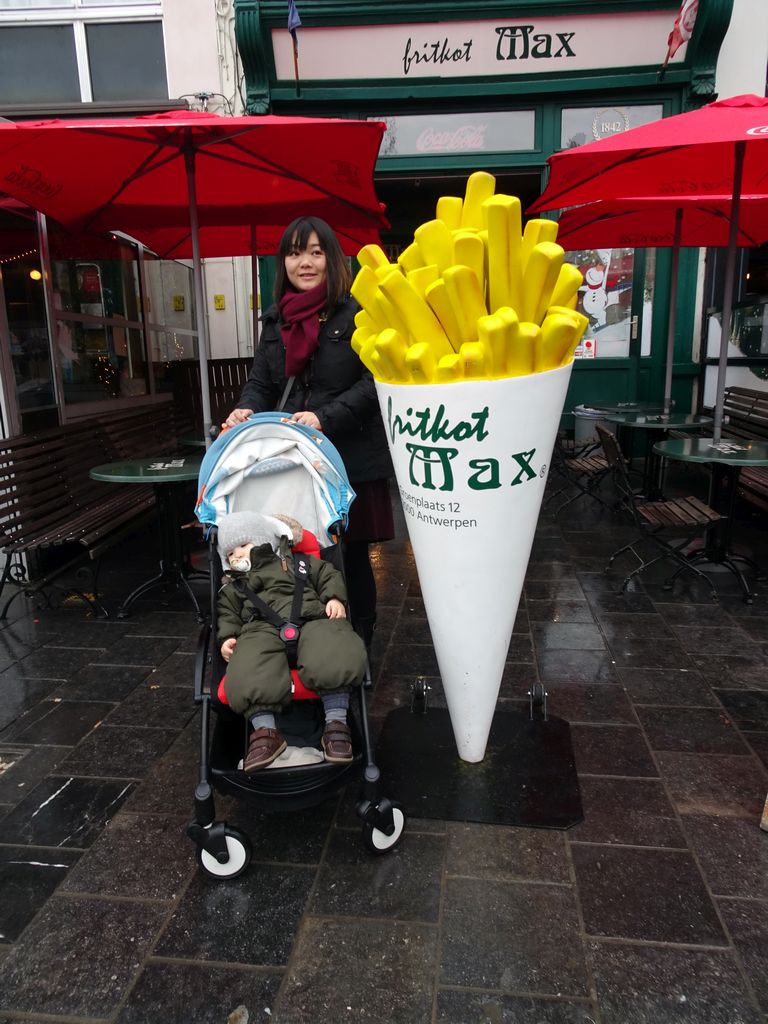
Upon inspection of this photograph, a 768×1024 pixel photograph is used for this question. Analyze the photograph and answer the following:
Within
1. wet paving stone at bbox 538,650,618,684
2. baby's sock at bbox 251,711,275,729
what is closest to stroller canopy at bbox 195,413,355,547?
baby's sock at bbox 251,711,275,729

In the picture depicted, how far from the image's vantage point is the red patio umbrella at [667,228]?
5.98 meters

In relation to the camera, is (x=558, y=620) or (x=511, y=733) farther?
(x=558, y=620)

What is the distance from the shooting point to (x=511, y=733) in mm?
2967

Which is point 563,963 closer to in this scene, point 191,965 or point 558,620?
point 191,965

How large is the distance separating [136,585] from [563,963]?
406 cm

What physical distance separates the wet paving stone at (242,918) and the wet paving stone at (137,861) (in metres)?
0.10

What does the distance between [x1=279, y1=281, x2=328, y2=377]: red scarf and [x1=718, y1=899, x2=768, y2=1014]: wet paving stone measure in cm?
253

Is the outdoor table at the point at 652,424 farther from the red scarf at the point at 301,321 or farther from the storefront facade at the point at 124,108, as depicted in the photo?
the storefront facade at the point at 124,108

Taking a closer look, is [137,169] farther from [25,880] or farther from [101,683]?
[25,880]

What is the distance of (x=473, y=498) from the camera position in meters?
2.29

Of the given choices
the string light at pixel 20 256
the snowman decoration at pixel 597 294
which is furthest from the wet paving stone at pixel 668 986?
the snowman decoration at pixel 597 294

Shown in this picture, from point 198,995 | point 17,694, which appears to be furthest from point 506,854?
point 17,694

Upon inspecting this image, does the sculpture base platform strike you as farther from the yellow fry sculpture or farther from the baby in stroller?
the yellow fry sculpture

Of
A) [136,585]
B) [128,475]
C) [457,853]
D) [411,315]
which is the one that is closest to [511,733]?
[457,853]
